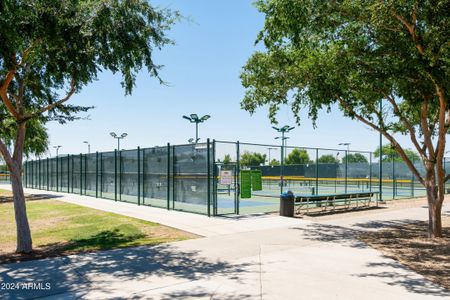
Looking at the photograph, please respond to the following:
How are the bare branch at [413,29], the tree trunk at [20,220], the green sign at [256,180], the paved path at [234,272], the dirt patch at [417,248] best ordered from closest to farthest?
the paved path at [234,272] → the dirt patch at [417,248] → the tree trunk at [20,220] → the bare branch at [413,29] → the green sign at [256,180]

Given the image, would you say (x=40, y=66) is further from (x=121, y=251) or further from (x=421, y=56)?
(x=421, y=56)

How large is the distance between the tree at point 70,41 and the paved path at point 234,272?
8.44 ft

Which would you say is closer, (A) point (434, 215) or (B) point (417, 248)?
(B) point (417, 248)

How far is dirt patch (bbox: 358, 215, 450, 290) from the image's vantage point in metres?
7.66

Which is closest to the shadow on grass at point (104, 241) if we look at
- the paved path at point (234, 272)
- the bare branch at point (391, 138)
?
the paved path at point (234, 272)

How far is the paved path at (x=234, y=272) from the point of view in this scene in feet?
20.7

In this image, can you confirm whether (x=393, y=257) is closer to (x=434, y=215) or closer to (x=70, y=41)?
(x=434, y=215)

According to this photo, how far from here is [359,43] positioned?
1094 centimetres

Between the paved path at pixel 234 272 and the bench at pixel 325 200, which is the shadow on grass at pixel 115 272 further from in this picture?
the bench at pixel 325 200

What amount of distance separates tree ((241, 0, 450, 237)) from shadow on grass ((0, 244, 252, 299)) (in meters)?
5.54

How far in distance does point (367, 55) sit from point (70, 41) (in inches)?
298

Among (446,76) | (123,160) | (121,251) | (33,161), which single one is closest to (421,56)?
(446,76)

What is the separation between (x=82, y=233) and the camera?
12.6 m

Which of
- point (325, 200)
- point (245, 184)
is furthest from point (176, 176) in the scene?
point (325, 200)
